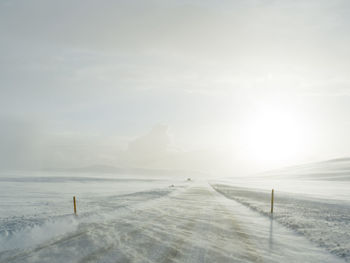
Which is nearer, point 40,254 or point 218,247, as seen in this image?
point 40,254

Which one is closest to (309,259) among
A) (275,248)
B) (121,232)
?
(275,248)

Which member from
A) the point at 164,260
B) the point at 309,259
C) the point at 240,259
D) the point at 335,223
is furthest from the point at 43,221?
the point at 335,223

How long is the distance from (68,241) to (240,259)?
19.6 ft

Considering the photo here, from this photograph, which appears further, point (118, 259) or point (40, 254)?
point (40, 254)

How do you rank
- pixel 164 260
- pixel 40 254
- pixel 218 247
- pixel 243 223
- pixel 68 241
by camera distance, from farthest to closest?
pixel 243 223 < pixel 68 241 < pixel 218 247 < pixel 40 254 < pixel 164 260

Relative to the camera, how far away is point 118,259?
19.9 ft

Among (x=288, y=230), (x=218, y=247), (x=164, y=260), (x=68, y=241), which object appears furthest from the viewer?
(x=288, y=230)

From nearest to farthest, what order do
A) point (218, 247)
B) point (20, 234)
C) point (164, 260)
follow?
point (164, 260)
point (218, 247)
point (20, 234)

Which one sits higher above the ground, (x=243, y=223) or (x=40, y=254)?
(x=40, y=254)

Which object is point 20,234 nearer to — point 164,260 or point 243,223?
point 164,260

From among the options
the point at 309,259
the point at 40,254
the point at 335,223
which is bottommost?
the point at 335,223

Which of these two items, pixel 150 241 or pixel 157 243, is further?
pixel 150 241

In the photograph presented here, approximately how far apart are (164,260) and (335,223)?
1073cm

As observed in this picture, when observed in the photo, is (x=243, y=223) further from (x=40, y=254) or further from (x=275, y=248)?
(x=40, y=254)
